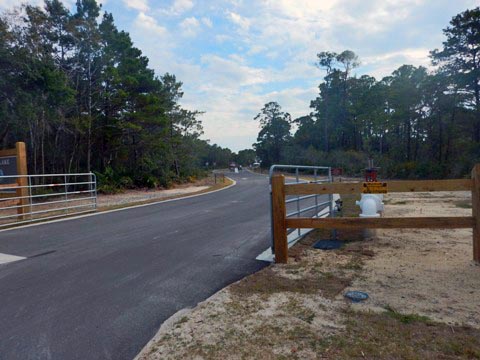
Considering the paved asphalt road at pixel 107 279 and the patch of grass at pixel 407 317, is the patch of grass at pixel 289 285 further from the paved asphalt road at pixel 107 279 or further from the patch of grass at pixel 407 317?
the patch of grass at pixel 407 317

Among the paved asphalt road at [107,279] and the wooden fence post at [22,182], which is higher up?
the wooden fence post at [22,182]

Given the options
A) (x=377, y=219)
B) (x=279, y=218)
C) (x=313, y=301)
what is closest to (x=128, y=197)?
(x=279, y=218)

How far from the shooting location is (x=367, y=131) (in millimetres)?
52750

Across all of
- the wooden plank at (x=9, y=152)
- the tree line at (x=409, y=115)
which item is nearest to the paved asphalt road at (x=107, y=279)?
the wooden plank at (x=9, y=152)

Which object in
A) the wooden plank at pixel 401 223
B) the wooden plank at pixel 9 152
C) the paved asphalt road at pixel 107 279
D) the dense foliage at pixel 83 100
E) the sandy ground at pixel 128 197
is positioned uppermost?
the dense foliage at pixel 83 100

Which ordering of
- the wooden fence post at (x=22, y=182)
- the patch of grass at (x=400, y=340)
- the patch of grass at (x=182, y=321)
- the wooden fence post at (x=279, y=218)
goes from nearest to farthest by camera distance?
the patch of grass at (x=400, y=340), the patch of grass at (x=182, y=321), the wooden fence post at (x=279, y=218), the wooden fence post at (x=22, y=182)

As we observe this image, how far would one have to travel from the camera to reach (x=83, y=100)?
862 inches

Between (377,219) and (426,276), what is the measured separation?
0.86 m

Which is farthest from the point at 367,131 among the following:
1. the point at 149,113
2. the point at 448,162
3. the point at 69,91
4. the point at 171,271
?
the point at 171,271

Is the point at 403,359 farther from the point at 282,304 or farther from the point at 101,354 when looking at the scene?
the point at 101,354

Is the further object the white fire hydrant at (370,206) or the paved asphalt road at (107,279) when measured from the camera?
the white fire hydrant at (370,206)

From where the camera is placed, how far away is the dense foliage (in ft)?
49.7

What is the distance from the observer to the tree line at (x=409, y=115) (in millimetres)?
27422

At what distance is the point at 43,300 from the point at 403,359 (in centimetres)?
355
